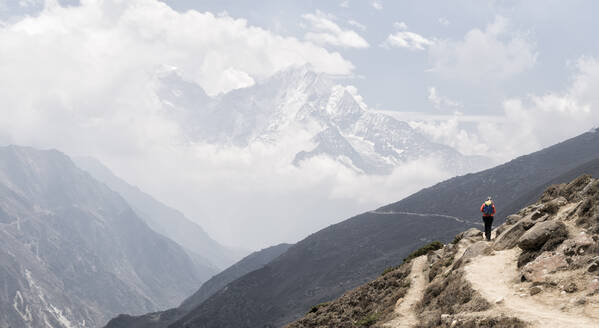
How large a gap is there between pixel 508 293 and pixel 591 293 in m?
3.98

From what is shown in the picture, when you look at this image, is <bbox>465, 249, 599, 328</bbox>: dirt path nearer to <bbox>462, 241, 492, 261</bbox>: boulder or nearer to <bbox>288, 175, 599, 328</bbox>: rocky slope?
<bbox>288, 175, 599, 328</bbox>: rocky slope

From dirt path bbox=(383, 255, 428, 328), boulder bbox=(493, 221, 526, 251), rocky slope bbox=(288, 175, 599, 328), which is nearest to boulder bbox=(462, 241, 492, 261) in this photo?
rocky slope bbox=(288, 175, 599, 328)

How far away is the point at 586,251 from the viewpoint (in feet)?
73.0

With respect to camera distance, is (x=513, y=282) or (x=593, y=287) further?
(x=513, y=282)

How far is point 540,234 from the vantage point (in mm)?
25750

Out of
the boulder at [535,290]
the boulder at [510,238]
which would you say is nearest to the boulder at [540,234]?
the boulder at [510,238]

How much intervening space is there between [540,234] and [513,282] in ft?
12.7

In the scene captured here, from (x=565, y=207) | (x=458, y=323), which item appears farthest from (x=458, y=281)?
(x=565, y=207)

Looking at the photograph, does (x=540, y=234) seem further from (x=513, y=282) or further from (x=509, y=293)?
(x=509, y=293)

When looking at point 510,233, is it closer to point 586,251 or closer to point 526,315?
point 586,251

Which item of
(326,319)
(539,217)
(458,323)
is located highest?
(539,217)

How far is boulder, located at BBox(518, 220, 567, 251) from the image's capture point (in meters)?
25.5

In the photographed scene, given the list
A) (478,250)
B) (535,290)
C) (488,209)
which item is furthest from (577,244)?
(488,209)

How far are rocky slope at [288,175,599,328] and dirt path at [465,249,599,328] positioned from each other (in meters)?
0.04
